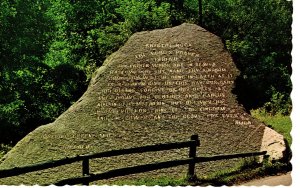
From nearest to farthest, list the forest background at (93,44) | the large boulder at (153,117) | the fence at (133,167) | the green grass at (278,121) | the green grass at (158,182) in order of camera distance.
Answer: the fence at (133,167) → the green grass at (158,182) → the large boulder at (153,117) → the green grass at (278,121) → the forest background at (93,44)

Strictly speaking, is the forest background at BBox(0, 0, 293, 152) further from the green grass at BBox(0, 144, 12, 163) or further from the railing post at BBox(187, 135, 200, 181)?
the railing post at BBox(187, 135, 200, 181)

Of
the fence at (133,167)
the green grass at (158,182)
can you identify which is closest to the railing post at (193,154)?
the fence at (133,167)

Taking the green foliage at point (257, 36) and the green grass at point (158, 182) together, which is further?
the green foliage at point (257, 36)

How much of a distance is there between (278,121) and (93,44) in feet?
14.4

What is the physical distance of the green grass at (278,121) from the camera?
10.0 m

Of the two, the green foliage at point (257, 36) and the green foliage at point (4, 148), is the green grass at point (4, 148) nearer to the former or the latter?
the green foliage at point (4, 148)

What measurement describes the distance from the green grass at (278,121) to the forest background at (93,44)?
0.05 m

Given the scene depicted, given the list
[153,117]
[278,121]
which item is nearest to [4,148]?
[153,117]

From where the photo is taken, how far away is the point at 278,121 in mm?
10523

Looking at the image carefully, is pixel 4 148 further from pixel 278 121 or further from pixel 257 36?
pixel 257 36

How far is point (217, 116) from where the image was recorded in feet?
32.9

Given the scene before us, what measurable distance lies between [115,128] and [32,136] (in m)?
1.65

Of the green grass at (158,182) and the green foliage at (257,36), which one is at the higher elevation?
the green foliage at (257,36)

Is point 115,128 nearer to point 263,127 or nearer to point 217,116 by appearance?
point 217,116
